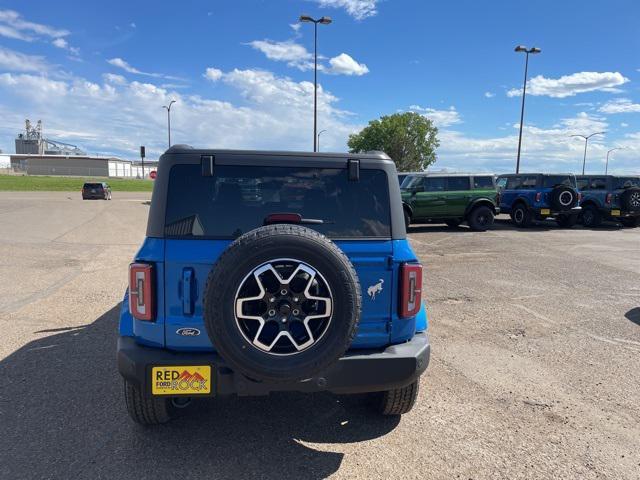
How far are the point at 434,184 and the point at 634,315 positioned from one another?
1007 centimetres

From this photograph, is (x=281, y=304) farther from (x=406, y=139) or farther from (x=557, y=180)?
(x=406, y=139)

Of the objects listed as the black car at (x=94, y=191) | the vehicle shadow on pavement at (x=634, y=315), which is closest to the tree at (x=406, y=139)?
the black car at (x=94, y=191)

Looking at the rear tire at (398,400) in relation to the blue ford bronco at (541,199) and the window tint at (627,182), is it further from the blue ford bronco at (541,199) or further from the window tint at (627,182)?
the window tint at (627,182)

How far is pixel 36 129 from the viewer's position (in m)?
150

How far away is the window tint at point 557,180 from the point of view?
17.0 metres

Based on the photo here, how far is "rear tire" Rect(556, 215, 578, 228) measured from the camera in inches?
691

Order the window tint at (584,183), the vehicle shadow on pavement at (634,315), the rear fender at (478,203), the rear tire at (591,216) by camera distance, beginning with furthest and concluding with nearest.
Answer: the window tint at (584,183)
the rear tire at (591,216)
the rear fender at (478,203)
the vehicle shadow on pavement at (634,315)

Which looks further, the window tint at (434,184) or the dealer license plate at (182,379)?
the window tint at (434,184)

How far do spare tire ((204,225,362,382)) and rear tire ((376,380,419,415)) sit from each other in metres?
0.90

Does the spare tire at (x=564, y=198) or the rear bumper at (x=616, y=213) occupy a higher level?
the spare tire at (x=564, y=198)

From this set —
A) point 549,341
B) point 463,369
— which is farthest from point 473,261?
point 463,369

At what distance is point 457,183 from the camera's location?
1609 centimetres

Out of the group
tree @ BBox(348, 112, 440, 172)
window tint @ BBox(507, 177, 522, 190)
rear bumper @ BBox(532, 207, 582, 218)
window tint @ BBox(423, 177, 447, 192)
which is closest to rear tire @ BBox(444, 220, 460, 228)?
window tint @ BBox(423, 177, 447, 192)

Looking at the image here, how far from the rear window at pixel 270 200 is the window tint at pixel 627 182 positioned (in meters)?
18.9
